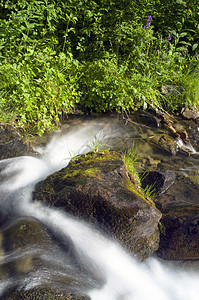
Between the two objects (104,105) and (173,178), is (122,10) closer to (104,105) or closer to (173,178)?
(104,105)

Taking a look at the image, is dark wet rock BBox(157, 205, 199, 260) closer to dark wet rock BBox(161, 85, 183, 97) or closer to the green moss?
the green moss

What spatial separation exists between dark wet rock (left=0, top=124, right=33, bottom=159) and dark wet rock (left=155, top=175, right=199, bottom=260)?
2044 millimetres

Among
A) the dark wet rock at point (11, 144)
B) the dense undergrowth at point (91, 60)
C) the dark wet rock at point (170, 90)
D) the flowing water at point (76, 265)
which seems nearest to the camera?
the flowing water at point (76, 265)

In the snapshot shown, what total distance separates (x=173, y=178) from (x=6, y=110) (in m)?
2.68

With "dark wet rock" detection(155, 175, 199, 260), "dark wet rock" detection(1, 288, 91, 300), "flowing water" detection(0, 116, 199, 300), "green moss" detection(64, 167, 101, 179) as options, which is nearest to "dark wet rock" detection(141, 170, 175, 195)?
"dark wet rock" detection(155, 175, 199, 260)

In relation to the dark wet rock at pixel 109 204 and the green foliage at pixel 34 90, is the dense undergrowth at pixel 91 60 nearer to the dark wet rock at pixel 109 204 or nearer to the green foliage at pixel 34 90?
the green foliage at pixel 34 90

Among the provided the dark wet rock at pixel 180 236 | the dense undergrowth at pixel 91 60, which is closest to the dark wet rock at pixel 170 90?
the dense undergrowth at pixel 91 60

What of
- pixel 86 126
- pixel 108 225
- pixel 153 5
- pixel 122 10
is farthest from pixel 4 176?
pixel 153 5

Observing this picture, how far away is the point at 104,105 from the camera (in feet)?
17.9

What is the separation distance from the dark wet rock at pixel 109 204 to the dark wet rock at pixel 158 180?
0.53 meters

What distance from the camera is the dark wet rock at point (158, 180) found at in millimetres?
3824

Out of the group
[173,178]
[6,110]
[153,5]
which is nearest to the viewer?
[173,178]

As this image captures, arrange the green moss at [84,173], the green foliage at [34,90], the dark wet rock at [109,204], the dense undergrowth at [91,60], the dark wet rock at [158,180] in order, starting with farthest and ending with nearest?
1. the dense undergrowth at [91,60]
2. the green foliage at [34,90]
3. the dark wet rock at [158,180]
4. the green moss at [84,173]
5. the dark wet rock at [109,204]

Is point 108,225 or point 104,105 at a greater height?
point 104,105
